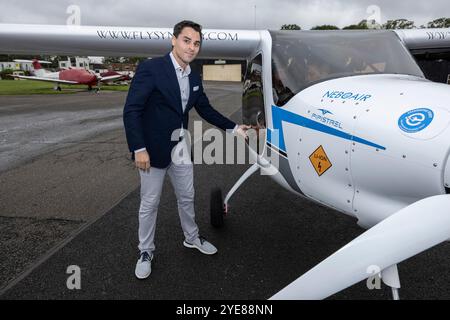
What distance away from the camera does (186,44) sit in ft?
→ 7.11

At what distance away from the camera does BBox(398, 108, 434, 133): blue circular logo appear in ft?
4.50

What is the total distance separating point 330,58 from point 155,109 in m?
1.36

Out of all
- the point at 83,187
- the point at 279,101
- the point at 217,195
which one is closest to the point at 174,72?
the point at 279,101

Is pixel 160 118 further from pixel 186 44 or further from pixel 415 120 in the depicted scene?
pixel 415 120

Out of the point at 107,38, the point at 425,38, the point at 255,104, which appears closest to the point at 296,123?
the point at 255,104

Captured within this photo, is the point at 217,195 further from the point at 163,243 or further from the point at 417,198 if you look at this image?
the point at 417,198

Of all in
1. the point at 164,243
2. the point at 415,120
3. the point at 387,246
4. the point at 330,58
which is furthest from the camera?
the point at 164,243

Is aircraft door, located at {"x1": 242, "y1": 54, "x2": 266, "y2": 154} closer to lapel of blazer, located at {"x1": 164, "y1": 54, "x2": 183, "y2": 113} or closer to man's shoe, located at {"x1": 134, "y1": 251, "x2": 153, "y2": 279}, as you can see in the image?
lapel of blazer, located at {"x1": 164, "y1": 54, "x2": 183, "y2": 113}

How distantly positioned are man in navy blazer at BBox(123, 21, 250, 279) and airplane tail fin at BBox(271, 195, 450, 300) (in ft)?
4.44

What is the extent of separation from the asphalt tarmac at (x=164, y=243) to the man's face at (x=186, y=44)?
1.71m

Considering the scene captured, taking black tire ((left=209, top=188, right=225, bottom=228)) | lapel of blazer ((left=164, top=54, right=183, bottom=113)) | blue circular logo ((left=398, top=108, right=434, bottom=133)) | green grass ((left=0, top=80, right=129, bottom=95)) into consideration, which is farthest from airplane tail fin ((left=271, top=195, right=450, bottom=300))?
green grass ((left=0, top=80, right=129, bottom=95))

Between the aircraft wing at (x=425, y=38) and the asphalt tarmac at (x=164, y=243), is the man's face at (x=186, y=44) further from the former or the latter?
the aircraft wing at (x=425, y=38)

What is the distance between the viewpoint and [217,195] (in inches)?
130

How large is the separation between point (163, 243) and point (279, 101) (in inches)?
69.2
